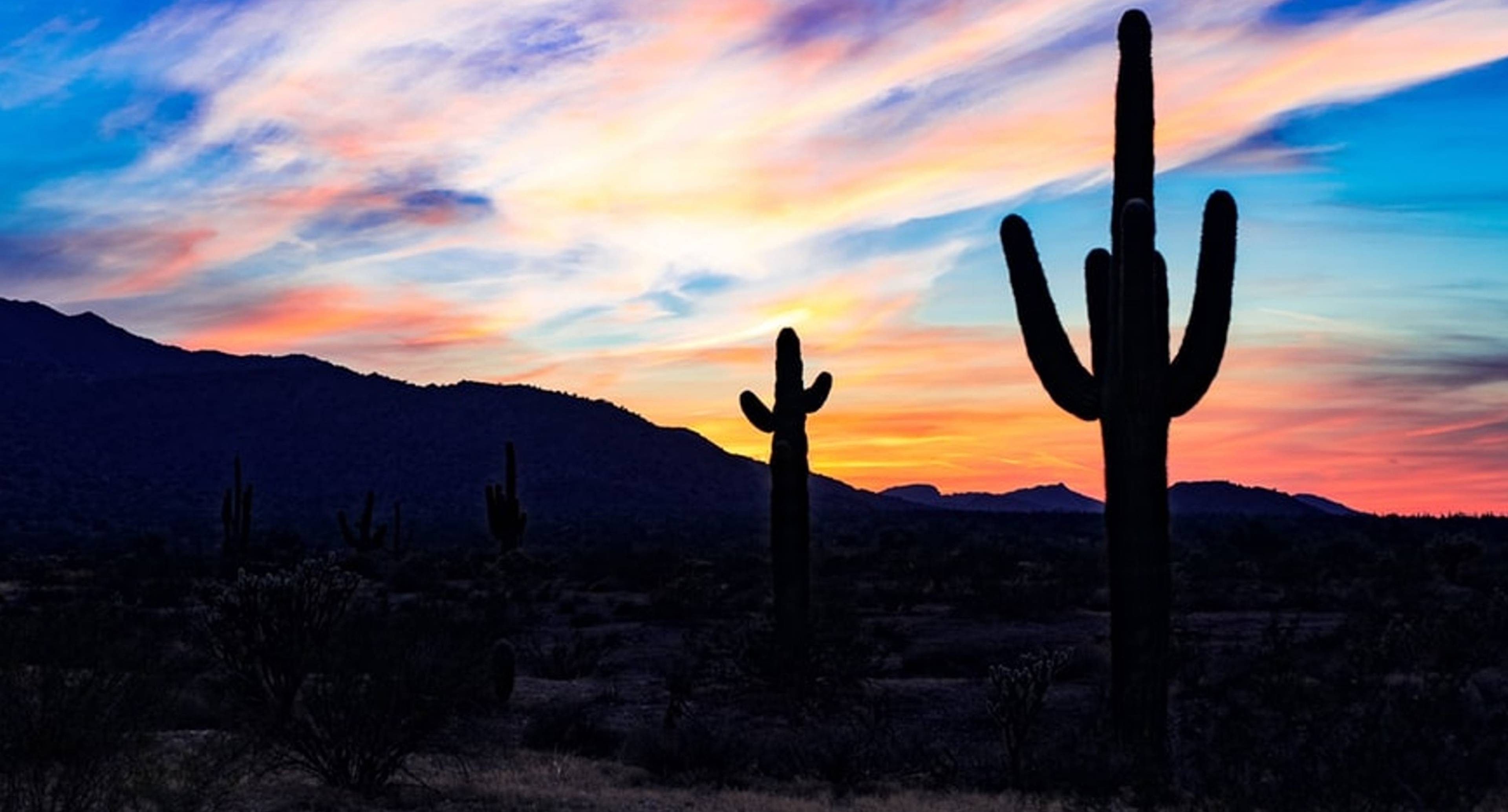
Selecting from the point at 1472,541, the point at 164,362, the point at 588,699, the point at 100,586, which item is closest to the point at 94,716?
the point at 588,699

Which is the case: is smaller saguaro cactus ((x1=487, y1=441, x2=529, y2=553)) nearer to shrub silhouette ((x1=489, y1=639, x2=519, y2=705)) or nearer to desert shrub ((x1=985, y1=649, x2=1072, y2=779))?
shrub silhouette ((x1=489, y1=639, x2=519, y2=705))

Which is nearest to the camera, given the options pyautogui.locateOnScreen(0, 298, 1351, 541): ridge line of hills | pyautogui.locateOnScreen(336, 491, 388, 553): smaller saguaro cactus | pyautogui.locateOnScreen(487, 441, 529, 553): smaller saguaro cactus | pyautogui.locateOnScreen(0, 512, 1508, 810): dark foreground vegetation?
pyautogui.locateOnScreen(0, 512, 1508, 810): dark foreground vegetation

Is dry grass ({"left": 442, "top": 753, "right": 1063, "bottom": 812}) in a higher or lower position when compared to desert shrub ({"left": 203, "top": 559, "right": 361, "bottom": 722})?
lower

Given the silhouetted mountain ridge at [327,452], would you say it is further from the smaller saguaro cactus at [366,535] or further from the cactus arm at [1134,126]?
the cactus arm at [1134,126]

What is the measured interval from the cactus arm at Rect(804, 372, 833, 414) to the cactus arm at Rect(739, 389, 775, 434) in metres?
0.54

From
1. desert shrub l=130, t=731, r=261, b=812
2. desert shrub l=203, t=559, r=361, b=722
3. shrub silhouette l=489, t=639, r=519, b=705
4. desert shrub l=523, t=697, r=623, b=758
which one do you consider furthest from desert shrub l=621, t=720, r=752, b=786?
desert shrub l=130, t=731, r=261, b=812

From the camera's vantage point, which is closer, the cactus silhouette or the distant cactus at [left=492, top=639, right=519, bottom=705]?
the distant cactus at [left=492, top=639, right=519, bottom=705]

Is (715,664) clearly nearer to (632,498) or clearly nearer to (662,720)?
(662,720)

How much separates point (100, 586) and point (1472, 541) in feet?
120

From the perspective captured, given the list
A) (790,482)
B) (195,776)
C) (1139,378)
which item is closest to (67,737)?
(195,776)

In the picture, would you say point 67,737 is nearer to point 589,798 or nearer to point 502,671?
point 589,798

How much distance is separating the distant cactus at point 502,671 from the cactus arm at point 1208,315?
9.06m

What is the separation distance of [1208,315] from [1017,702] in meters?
4.22

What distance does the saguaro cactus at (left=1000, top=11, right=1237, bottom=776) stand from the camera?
45.8 feet
